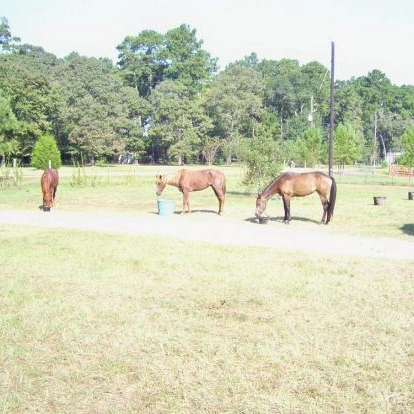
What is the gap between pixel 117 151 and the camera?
64812 mm

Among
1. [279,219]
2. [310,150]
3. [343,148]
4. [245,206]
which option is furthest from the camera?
[343,148]

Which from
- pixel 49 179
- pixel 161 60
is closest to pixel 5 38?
pixel 161 60

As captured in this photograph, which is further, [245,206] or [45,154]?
[45,154]

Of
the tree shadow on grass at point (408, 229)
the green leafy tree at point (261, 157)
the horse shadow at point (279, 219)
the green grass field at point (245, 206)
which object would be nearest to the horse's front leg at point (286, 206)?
the green grass field at point (245, 206)

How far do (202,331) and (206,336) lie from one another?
0.17m

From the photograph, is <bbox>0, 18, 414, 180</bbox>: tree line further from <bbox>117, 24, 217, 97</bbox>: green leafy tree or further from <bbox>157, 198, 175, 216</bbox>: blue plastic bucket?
<bbox>157, 198, 175, 216</bbox>: blue plastic bucket

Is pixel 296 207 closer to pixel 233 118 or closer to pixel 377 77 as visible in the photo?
pixel 233 118

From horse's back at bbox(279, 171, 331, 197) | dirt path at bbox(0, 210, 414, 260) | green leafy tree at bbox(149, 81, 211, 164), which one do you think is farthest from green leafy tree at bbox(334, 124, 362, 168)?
dirt path at bbox(0, 210, 414, 260)

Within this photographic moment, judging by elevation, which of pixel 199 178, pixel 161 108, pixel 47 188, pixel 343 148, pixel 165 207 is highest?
pixel 161 108

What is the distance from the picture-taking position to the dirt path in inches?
428

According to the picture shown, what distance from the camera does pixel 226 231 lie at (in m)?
13.5

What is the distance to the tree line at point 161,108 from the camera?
59.2m

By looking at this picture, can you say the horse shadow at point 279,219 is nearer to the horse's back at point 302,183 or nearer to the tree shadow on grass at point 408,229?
the horse's back at point 302,183

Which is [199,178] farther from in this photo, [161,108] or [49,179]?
[161,108]
